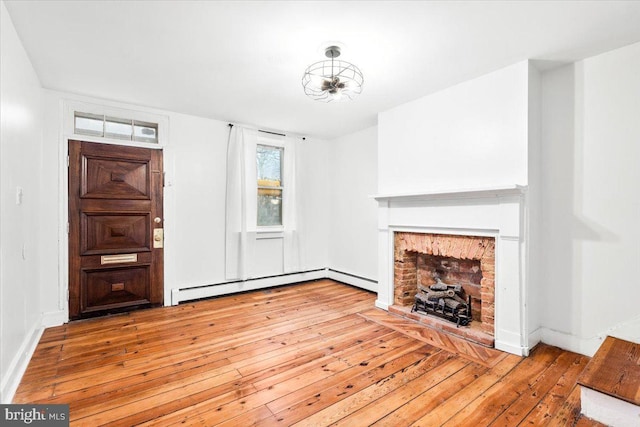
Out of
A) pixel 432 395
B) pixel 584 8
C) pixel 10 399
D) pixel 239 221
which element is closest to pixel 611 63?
pixel 584 8

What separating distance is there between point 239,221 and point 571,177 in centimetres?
395

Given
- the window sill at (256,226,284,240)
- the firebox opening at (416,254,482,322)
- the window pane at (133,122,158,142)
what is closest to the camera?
the firebox opening at (416,254,482,322)

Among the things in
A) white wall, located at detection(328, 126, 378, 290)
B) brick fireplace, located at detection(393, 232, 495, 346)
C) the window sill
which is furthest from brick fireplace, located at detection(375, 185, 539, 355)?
the window sill

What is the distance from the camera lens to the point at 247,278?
4.57 meters

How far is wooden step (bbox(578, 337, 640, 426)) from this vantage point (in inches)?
66.7

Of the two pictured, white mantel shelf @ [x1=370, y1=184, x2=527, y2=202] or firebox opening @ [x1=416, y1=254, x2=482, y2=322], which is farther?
firebox opening @ [x1=416, y1=254, x2=482, y2=322]

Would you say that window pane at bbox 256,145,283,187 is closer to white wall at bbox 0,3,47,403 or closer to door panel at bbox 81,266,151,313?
door panel at bbox 81,266,151,313

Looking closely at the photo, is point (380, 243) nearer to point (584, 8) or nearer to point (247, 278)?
point (247, 278)

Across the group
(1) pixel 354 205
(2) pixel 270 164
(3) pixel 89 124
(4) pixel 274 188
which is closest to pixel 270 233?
(4) pixel 274 188

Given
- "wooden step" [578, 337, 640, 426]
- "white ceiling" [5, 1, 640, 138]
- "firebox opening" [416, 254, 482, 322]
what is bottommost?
"wooden step" [578, 337, 640, 426]

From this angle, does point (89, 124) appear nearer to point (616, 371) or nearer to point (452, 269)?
point (452, 269)

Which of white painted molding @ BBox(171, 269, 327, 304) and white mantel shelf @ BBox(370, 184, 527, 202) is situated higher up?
white mantel shelf @ BBox(370, 184, 527, 202)

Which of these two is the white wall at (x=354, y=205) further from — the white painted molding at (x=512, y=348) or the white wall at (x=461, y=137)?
the white painted molding at (x=512, y=348)

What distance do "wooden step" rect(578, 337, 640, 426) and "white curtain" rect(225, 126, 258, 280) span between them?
12.7 ft
